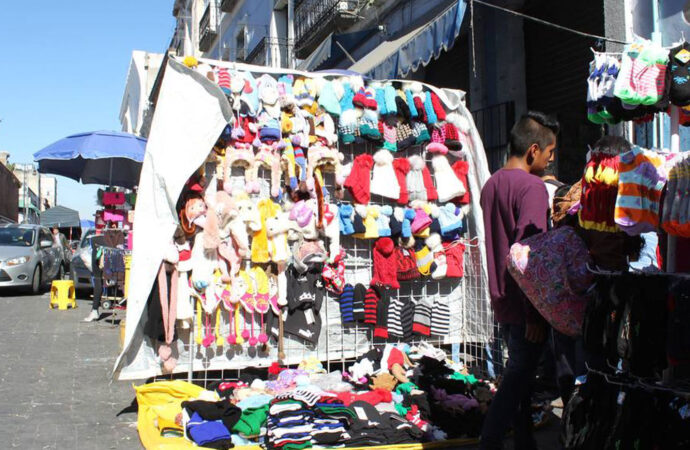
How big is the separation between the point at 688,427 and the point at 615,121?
4.42 feet

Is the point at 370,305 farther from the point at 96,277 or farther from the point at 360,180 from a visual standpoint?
the point at 96,277

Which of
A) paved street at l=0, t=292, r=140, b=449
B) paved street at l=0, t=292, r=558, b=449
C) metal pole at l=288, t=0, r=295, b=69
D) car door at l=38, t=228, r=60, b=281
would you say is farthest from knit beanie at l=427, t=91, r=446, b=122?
metal pole at l=288, t=0, r=295, b=69

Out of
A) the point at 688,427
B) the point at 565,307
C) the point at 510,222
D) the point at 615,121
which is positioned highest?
the point at 615,121

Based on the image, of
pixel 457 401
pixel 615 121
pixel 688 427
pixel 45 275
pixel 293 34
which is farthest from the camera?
pixel 293 34

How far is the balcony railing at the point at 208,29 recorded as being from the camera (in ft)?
91.5

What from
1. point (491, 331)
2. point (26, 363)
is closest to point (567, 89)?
point (491, 331)

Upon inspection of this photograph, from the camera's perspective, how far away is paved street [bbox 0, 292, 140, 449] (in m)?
4.62

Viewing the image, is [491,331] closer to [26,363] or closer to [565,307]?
[565,307]

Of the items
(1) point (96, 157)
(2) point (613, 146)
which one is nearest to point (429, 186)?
(2) point (613, 146)

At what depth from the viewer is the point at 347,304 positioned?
6.02 metres

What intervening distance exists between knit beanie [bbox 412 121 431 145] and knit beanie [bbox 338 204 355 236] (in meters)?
0.96

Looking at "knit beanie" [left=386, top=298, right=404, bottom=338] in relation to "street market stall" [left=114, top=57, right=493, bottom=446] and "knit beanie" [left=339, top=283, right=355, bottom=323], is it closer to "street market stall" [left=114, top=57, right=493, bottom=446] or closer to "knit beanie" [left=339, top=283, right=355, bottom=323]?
"street market stall" [left=114, top=57, right=493, bottom=446]

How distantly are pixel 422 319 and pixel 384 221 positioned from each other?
103cm

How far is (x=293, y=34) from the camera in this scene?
18.4 m
